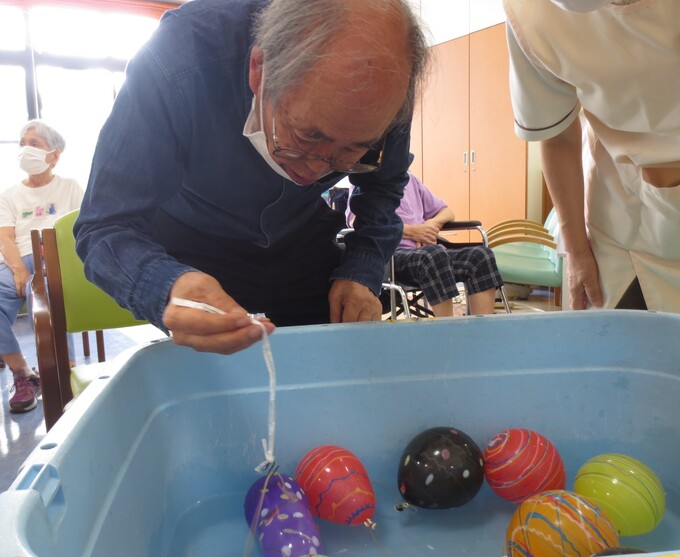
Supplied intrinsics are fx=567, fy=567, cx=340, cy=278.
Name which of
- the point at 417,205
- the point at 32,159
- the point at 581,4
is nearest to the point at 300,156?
the point at 581,4

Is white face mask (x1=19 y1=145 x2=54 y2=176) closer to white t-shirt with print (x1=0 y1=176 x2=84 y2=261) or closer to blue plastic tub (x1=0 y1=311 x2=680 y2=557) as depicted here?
white t-shirt with print (x1=0 y1=176 x2=84 y2=261)

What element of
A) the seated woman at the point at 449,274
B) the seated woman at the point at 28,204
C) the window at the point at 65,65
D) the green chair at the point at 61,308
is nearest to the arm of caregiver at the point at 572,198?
the green chair at the point at 61,308

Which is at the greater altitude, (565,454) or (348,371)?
(348,371)

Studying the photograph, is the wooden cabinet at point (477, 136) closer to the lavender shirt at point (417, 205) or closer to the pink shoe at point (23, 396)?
the lavender shirt at point (417, 205)

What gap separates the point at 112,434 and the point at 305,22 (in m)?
0.55

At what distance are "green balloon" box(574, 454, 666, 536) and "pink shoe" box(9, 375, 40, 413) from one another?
87.1 inches

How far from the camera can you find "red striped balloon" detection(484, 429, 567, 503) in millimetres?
828

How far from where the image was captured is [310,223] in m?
1.16

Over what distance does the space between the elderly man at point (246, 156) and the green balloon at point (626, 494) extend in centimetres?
48

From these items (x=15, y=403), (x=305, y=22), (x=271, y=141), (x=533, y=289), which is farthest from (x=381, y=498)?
(x=533, y=289)

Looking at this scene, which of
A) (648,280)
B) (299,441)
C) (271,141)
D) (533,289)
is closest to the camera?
(271,141)

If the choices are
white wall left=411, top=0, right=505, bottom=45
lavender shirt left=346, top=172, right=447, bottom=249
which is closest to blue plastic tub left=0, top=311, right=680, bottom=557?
lavender shirt left=346, top=172, right=447, bottom=249

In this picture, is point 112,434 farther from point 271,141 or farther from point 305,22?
point 305,22

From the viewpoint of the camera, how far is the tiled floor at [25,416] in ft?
5.92
